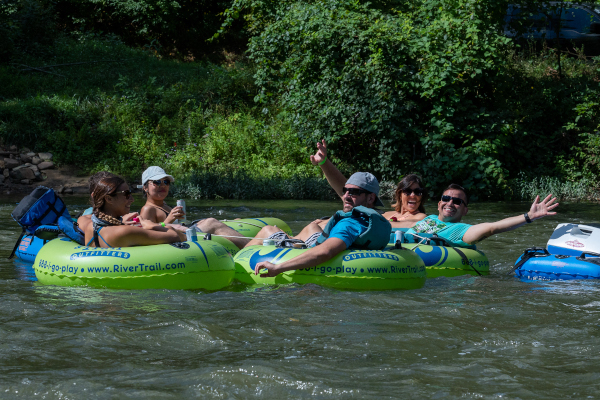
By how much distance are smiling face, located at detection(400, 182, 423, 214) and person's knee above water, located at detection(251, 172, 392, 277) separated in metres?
1.33

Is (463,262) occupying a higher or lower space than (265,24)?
lower

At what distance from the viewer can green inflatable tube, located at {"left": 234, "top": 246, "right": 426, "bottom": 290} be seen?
491cm

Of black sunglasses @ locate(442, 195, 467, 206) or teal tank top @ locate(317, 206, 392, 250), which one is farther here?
black sunglasses @ locate(442, 195, 467, 206)

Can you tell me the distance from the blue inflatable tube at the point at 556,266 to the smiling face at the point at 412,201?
1.13 meters

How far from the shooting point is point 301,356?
3438mm

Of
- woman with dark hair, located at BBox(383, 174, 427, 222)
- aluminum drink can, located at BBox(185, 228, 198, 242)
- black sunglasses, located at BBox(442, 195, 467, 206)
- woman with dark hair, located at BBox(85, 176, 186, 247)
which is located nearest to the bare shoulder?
woman with dark hair, located at BBox(383, 174, 427, 222)

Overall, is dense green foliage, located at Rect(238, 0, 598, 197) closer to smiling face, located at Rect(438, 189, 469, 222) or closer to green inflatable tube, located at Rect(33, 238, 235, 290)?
smiling face, located at Rect(438, 189, 469, 222)

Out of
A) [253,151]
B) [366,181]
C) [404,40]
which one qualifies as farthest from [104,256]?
[253,151]

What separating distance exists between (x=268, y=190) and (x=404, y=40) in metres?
3.87

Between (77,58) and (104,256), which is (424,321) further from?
(77,58)

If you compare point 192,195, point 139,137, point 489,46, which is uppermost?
point 489,46

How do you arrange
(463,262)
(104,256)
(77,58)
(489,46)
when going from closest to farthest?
(104,256), (463,262), (489,46), (77,58)

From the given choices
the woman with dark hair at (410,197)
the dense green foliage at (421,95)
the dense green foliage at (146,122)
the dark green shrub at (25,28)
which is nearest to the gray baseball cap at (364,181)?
the woman with dark hair at (410,197)

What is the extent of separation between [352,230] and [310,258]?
0.40 meters
